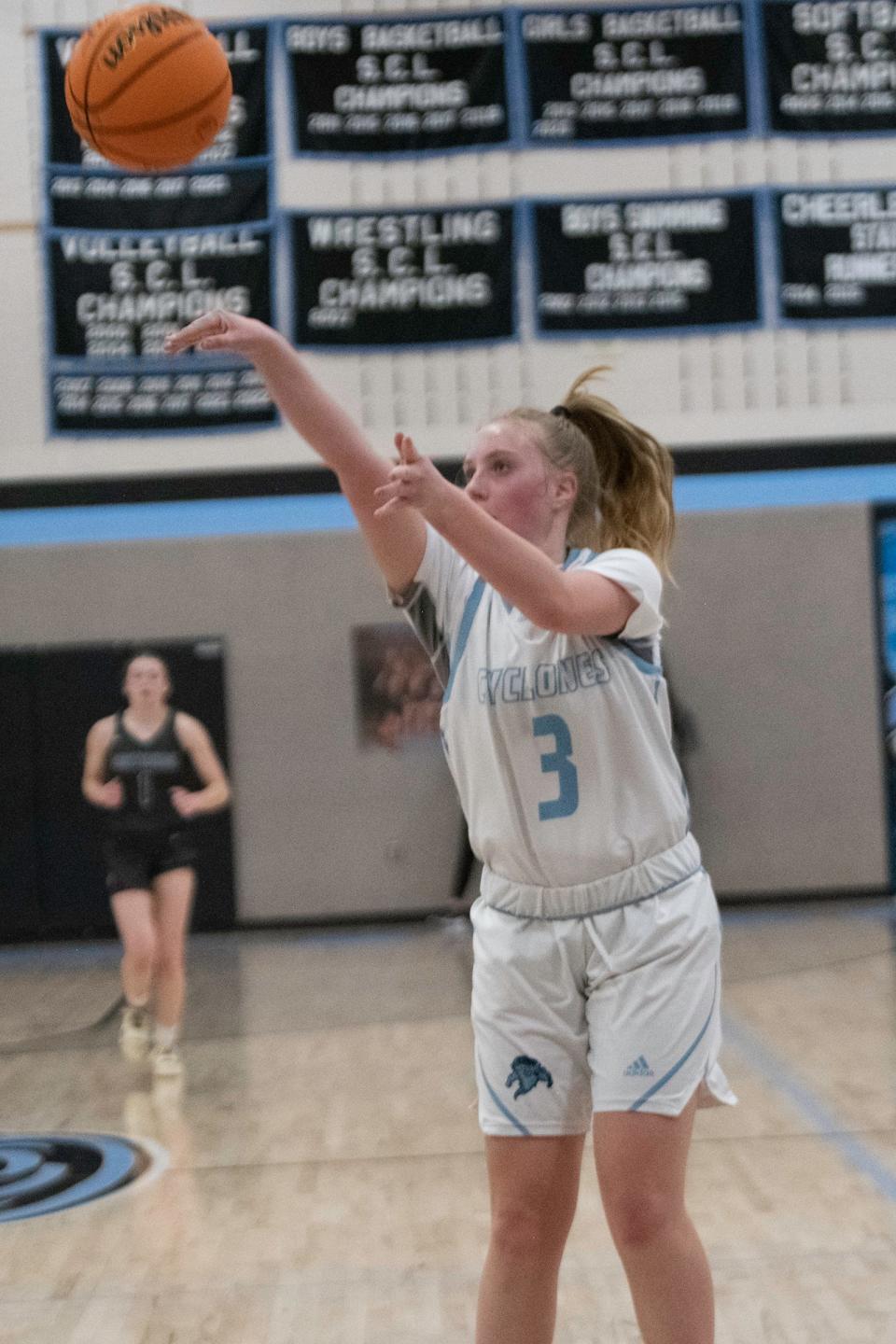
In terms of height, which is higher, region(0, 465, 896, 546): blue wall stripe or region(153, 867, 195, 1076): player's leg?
region(0, 465, 896, 546): blue wall stripe

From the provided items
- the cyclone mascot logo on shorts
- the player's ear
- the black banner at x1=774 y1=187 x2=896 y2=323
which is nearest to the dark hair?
the player's ear

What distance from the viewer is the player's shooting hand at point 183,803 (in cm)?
701

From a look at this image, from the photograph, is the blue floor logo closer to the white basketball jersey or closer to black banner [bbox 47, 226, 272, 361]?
the white basketball jersey

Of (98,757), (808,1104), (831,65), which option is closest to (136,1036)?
(98,757)

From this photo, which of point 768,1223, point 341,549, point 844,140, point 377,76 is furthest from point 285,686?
point 768,1223

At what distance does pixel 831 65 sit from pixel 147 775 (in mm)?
7548

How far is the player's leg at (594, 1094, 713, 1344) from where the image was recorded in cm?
248

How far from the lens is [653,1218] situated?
2484 mm

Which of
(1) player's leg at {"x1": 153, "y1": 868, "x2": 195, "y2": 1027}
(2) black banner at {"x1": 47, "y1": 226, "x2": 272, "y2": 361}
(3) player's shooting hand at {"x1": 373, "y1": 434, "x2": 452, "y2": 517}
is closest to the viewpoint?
(3) player's shooting hand at {"x1": 373, "y1": 434, "x2": 452, "y2": 517}

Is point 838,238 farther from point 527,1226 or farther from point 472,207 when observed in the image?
point 527,1226

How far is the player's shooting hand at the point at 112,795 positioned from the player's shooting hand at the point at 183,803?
0.21m

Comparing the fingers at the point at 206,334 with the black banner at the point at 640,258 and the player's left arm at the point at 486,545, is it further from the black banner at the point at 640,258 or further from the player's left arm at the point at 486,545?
the black banner at the point at 640,258

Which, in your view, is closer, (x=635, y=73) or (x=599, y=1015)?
(x=599, y=1015)

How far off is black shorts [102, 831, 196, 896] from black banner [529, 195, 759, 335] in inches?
233
